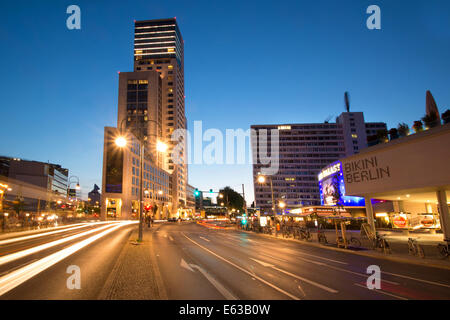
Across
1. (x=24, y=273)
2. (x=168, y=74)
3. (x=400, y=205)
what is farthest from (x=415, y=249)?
(x=168, y=74)

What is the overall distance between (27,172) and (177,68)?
90318mm

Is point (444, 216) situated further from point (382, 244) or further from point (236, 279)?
point (236, 279)

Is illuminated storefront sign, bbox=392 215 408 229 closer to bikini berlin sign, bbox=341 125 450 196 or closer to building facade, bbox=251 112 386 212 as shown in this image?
bikini berlin sign, bbox=341 125 450 196

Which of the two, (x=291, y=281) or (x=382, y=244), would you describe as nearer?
(x=291, y=281)

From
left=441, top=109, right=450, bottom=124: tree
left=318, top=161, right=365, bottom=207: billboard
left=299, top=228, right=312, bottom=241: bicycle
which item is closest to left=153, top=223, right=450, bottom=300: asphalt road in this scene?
left=441, top=109, right=450, bottom=124: tree

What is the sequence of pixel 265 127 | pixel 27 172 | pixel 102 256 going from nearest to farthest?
pixel 102 256 < pixel 27 172 < pixel 265 127

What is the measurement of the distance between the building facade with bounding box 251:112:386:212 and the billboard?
8555 centimetres

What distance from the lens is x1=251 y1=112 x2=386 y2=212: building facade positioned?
13575 centimetres

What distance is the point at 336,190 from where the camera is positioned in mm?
45781

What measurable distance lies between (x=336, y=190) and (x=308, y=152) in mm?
99871

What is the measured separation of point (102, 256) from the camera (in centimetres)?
1399

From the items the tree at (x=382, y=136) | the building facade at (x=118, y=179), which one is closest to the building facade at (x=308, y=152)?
the building facade at (x=118, y=179)

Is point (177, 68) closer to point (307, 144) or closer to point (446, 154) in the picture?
point (307, 144)
